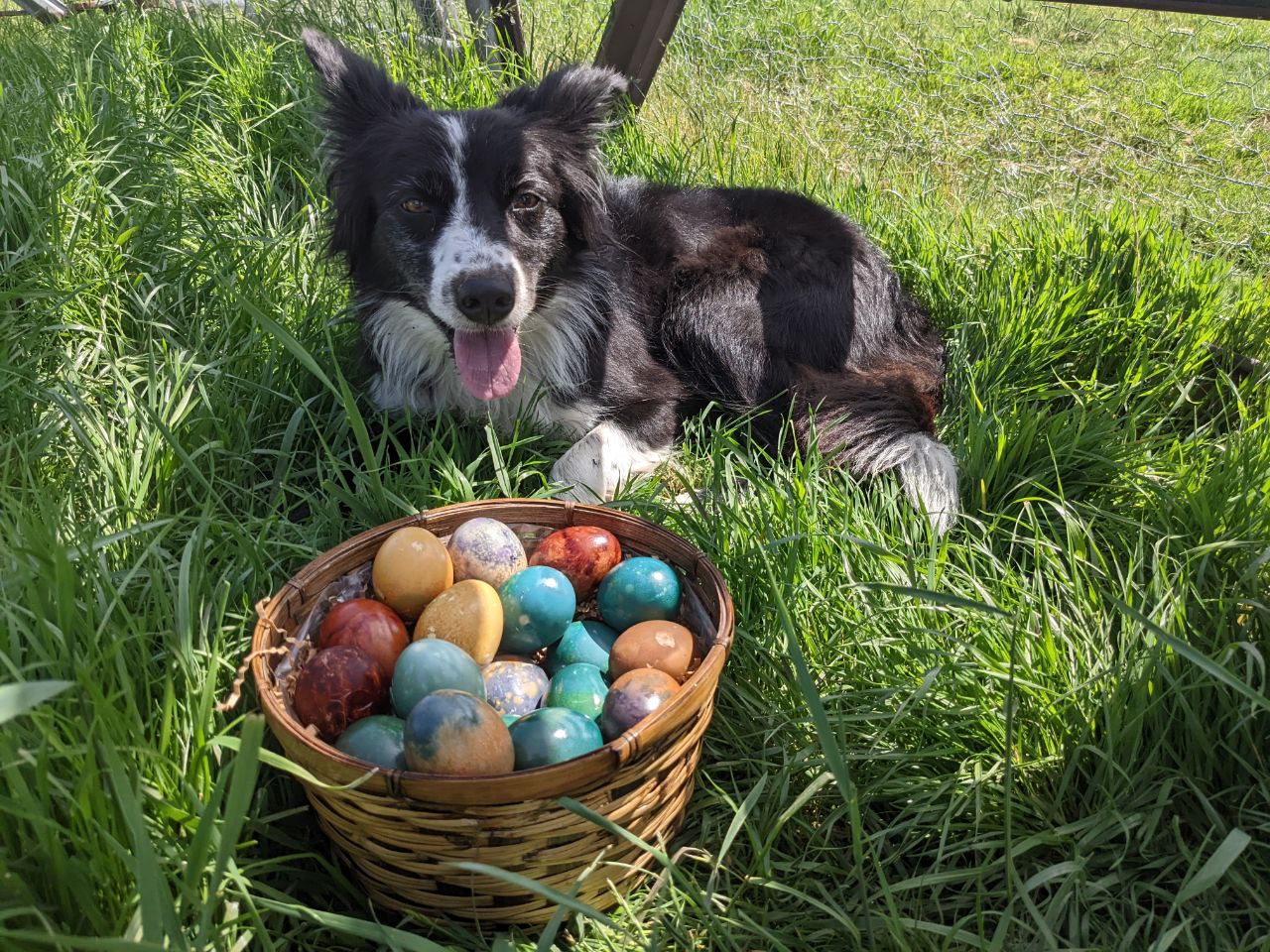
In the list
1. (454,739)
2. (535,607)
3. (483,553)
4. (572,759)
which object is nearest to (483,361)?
(483,553)

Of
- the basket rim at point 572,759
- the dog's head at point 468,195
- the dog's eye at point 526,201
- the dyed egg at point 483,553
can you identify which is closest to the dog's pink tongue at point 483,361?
the dog's head at point 468,195

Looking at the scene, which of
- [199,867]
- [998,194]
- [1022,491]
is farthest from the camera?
[998,194]

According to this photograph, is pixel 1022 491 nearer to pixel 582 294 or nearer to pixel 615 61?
pixel 582 294

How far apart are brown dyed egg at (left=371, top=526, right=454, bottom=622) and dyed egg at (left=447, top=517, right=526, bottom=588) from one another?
0.07m

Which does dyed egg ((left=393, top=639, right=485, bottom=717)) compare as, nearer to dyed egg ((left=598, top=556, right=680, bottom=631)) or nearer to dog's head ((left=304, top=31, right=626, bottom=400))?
dyed egg ((left=598, top=556, right=680, bottom=631))

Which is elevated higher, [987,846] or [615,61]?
[615,61]

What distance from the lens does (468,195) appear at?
264 centimetres

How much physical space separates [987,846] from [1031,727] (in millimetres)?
270

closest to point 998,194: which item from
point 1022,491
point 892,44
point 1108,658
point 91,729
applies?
point 892,44

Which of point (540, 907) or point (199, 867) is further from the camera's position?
point (540, 907)

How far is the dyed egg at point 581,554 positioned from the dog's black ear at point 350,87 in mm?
1579

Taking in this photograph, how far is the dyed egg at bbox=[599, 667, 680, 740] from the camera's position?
1.68m

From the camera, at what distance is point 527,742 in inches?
63.4

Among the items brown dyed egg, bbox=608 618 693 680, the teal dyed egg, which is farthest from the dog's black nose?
brown dyed egg, bbox=608 618 693 680
